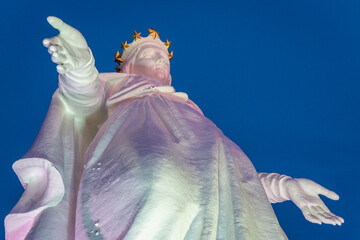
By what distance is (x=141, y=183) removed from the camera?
2.09m

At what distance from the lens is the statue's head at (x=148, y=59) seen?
11.7ft

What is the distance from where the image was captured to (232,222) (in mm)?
2223

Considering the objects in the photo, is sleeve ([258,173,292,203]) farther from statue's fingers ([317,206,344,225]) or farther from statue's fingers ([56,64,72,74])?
statue's fingers ([56,64,72,74])

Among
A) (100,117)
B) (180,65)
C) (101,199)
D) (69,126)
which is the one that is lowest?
(101,199)

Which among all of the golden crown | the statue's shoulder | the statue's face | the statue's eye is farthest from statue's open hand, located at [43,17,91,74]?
the golden crown

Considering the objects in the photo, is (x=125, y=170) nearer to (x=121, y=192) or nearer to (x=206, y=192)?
(x=121, y=192)

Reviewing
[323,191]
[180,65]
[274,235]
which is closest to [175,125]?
[274,235]

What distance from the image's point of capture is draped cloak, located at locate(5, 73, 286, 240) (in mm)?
2078

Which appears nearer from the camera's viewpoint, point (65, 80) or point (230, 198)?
point (230, 198)

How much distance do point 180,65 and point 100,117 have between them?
2.80 m

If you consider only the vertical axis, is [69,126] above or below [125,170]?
above

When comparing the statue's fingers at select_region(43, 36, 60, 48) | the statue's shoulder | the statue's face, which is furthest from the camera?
the statue's face

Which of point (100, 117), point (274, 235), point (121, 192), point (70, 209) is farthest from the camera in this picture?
point (100, 117)

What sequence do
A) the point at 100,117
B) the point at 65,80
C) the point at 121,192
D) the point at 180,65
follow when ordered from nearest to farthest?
the point at 121,192, the point at 65,80, the point at 100,117, the point at 180,65
